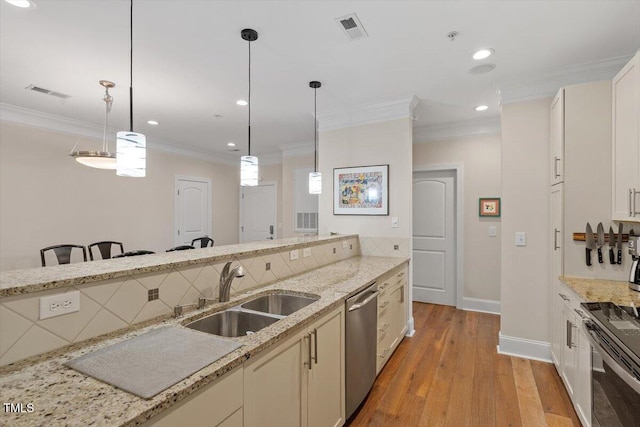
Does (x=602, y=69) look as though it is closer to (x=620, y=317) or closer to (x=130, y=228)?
(x=620, y=317)

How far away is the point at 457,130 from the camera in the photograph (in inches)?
172

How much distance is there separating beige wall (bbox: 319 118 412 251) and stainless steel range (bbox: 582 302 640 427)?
1.98 meters

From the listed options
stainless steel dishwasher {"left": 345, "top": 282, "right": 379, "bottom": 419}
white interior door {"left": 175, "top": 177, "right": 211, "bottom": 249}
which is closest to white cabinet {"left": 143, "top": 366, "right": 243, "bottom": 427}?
stainless steel dishwasher {"left": 345, "top": 282, "right": 379, "bottom": 419}

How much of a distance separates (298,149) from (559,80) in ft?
13.3

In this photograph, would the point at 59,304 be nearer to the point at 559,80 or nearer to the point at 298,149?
the point at 559,80

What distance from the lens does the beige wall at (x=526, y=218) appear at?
291cm

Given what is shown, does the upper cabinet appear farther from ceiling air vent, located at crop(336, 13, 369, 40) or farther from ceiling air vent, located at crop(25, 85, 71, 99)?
ceiling air vent, located at crop(25, 85, 71, 99)

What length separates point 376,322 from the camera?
2402mm

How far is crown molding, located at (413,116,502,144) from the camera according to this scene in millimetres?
4176

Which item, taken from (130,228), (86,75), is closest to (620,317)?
(86,75)

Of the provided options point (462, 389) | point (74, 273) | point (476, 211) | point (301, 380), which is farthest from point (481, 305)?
point (74, 273)

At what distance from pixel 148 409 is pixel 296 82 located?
2.90m

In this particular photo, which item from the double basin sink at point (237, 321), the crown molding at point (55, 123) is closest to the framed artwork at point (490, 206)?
the double basin sink at point (237, 321)

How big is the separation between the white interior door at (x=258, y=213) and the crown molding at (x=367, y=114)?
2915 millimetres
